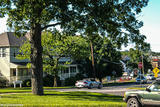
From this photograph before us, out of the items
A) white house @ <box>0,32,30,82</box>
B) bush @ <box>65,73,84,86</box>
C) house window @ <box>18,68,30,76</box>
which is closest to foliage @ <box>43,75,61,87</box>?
white house @ <box>0,32,30,82</box>

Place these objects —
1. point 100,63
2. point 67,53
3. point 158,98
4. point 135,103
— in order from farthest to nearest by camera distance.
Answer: point 100,63, point 67,53, point 135,103, point 158,98

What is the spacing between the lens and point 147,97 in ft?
39.8

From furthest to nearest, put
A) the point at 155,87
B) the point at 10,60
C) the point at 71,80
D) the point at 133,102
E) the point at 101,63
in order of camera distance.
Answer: the point at 101,63 < the point at 71,80 < the point at 10,60 < the point at 133,102 < the point at 155,87

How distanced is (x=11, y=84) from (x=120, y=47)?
28.9 meters

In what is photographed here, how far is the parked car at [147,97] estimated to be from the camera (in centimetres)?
1186

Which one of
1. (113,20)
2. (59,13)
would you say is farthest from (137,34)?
(59,13)

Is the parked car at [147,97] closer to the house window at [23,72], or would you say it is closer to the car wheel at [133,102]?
the car wheel at [133,102]

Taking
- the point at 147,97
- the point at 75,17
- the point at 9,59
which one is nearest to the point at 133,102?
the point at 147,97

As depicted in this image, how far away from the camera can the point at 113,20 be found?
18.1 meters

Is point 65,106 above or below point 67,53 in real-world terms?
below

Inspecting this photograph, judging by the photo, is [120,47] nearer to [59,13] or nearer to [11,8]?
[59,13]

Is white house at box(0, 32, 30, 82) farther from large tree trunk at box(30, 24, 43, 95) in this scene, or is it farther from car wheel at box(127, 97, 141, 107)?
car wheel at box(127, 97, 141, 107)

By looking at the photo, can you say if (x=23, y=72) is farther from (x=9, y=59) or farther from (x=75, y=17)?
(x=75, y=17)

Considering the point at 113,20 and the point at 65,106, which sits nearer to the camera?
the point at 65,106
